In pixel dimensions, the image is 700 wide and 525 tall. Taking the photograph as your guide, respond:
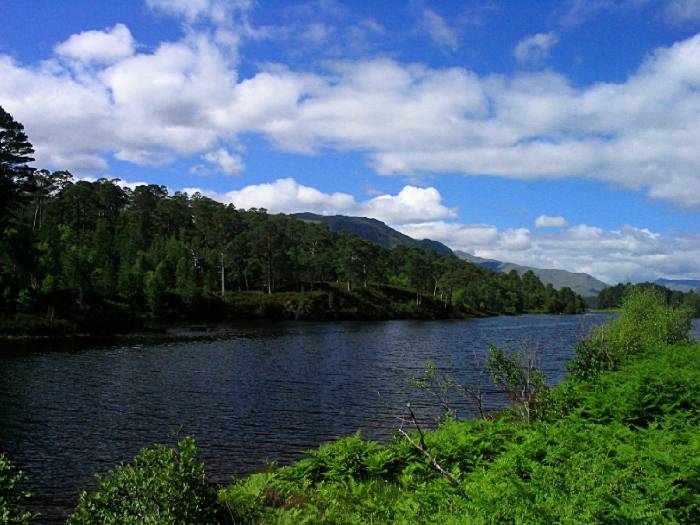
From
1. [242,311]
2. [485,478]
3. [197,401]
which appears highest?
[485,478]

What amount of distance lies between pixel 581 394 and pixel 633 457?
11.0 m

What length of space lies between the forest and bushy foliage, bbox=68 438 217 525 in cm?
7401

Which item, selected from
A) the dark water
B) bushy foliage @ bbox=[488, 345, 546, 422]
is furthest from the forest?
bushy foliage @ bbox=[488, 345, 546, 422]

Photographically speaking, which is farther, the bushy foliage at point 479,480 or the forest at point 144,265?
the forest at point 144,265

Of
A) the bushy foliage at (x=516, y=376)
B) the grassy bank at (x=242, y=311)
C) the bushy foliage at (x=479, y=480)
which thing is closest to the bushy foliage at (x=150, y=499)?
the bushy foliage at (x=479, y=480)

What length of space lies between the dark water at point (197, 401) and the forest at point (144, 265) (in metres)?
22.4

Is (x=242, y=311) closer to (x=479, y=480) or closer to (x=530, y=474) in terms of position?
(x=479, y=480)

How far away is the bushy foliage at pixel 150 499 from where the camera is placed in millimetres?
12016

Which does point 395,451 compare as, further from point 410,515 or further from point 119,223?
point 119,223

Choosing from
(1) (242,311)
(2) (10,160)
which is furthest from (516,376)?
(1) (242,311)

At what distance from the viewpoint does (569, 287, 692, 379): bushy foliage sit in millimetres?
35125

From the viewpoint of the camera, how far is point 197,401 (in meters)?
40.4

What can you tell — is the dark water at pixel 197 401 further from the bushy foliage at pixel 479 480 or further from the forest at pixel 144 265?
the forest at pixel 144 265

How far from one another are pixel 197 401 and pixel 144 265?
9843cm
